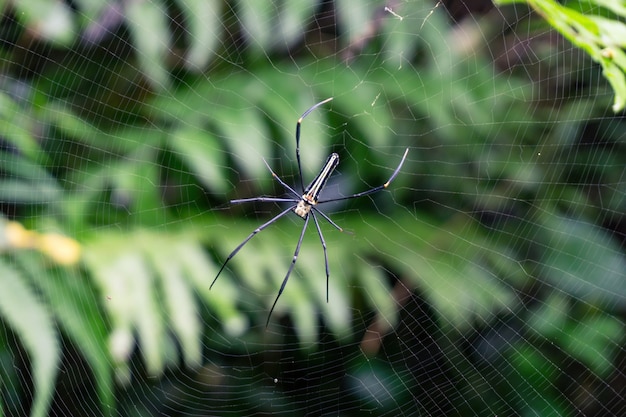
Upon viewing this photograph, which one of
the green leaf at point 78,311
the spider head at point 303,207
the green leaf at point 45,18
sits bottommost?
the green leaf at point 78,311

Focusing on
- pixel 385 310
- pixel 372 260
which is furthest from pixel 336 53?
pixel 385 310

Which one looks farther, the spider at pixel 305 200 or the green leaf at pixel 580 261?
the green leaf at pixel 580 261

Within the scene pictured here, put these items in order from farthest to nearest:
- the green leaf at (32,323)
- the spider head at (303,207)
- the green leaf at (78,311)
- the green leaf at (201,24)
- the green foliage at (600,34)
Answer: the spider head at (303,207), the green leaf at (201,24), the green leaf at (78,311), the green leaf at (32,323), the green foliage at (600,34)

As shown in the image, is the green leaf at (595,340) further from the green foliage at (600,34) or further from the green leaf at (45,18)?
the green leaf at (45,18)

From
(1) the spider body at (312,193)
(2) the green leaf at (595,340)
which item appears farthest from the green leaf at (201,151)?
(2) the green leaf at (595,340)

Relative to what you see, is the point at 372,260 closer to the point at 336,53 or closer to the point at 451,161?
the point at 451,161

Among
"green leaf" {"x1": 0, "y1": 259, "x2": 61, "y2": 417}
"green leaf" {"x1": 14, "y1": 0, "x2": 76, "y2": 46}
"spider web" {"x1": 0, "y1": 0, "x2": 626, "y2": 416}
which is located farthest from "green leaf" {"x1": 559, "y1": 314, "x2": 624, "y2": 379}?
"green leaf" {"x1": 14, "y1": 0, "x2": 76, "y2": 46}

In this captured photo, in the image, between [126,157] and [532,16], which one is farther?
[532,16]

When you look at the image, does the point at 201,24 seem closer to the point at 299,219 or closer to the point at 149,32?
the point at 149,32
